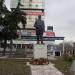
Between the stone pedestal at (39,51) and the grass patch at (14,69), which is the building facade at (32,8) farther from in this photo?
the grass patch at (14,69)

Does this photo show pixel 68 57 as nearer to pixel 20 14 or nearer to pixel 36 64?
pixel 36 64

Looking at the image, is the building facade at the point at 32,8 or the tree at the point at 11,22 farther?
the building facade at the point at 32,8

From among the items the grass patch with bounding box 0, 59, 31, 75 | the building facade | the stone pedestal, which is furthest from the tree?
the building facade

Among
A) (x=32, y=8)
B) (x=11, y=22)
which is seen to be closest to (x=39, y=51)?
(x=11, y=22)

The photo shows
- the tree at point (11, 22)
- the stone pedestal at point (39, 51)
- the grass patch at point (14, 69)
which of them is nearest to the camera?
the grass patch at point (14, 69)

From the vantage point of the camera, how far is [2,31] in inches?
1812

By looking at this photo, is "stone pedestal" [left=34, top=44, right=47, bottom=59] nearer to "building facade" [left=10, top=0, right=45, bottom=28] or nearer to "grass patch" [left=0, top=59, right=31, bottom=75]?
"grass patch" [left=0, top=59, right=31, bottom=75]

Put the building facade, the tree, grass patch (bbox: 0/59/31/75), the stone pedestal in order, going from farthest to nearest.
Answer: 1. the building facade
2. the tree
3. the stone pedestal
4. grass patch (bbox: 0/59/31/75)

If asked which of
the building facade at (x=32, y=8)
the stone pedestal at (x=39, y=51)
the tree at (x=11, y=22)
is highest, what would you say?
the building facade at (x=32, y=8)

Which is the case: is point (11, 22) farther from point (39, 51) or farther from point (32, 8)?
point (32, 8)

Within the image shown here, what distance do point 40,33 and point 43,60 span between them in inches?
137

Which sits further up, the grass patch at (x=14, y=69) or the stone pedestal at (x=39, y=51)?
the stone pedestal at (x=39, y=51)

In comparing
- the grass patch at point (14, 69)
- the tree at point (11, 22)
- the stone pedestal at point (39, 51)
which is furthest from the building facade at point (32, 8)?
the grass patch at point (14, 69)

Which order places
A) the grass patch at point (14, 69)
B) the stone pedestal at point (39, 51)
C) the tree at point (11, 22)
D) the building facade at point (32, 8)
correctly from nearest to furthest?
the grass patch at point (14, 69) → the stone pedestal at point (39, 51) → the tree at point (11, 22) → the building facade at point (32, 8)
